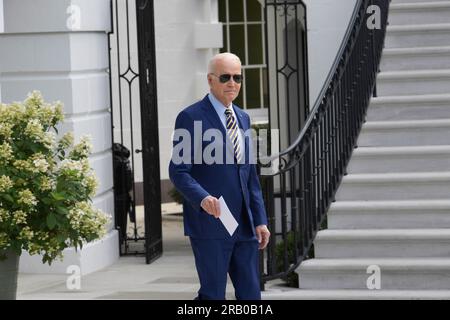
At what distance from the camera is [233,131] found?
806 cm

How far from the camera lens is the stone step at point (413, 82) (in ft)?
42.4

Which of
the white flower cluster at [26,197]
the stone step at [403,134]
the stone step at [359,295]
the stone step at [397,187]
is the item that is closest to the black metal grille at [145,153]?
the stone step at [403,134]

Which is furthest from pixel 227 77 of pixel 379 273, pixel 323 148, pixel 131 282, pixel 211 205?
pixel 131 282

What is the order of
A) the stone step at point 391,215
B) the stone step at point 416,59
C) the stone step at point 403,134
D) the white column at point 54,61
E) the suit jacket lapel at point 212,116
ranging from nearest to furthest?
the suit jacket lapel at point 212,116, the stone step at point 391,215, the stone step at point 403,134, the stone step at point 416,59, the white column at point 54,61

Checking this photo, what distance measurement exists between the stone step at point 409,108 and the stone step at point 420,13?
1.44 m

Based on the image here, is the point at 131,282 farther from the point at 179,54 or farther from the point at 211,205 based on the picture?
the point at 179,54

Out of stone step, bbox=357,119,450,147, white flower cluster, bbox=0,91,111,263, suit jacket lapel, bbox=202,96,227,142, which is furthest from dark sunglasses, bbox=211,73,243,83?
stone step, bbox=357,119,450,147

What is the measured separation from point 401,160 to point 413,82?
1237mm

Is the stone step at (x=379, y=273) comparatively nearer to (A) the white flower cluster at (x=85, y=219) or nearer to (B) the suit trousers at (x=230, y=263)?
(A) the white flower cluster at (x=85, y=219)

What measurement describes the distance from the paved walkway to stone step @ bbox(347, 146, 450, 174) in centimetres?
155

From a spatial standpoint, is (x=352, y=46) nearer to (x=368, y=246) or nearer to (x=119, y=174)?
(x=368, y=246)

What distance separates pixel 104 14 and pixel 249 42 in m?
10.9

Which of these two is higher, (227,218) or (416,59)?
(416,59)
